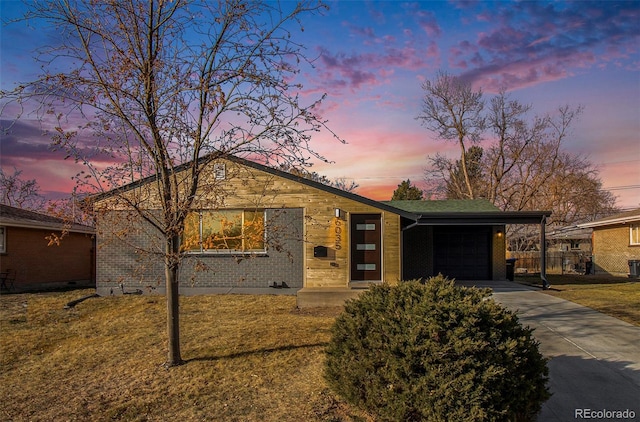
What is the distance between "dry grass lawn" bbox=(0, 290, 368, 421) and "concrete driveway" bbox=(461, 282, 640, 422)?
2.40 metres

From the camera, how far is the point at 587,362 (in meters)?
6.05

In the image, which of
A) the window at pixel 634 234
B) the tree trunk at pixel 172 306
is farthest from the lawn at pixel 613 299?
the tree trunk at pixel 172 306

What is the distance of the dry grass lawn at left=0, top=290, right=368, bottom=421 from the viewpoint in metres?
4.51

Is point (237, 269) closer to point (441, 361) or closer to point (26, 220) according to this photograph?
point (26, 220)

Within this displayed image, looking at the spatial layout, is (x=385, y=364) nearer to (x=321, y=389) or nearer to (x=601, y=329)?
(x=321, y=389)

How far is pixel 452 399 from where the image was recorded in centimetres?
340

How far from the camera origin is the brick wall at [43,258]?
16188 millimetres

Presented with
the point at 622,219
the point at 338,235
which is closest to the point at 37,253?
the point at 338,235

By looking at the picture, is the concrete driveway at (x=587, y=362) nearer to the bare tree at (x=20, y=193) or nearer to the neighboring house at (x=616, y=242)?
the neighboring house at (x=616, y=242)

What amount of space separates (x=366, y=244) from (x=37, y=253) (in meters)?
13.3

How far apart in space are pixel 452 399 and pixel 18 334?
8166 mm

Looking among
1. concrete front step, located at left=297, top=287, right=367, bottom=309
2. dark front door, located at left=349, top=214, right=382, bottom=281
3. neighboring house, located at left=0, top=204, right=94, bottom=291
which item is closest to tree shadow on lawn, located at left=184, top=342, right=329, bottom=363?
concrete front step, located at left=297, top=287, right=367, bottom=309

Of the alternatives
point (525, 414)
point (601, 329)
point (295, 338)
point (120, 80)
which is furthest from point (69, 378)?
point (601, 329)

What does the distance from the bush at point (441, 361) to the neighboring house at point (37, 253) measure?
13063mm
